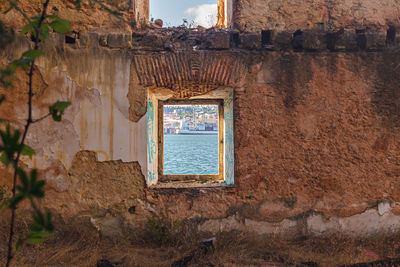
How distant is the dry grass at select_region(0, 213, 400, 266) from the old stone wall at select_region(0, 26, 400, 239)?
0.42 ft

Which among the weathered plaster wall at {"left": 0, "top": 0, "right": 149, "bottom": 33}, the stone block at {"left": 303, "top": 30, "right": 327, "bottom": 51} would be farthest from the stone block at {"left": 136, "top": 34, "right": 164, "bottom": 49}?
the stone block at {"left": 303, "top": 30, "right": 327, "bottom": 51}

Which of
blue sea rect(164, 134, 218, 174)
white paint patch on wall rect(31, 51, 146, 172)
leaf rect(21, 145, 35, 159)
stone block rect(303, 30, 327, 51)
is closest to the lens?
leaf rect(21, 145, 35, 159)

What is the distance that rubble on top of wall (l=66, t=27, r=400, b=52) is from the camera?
3.32m

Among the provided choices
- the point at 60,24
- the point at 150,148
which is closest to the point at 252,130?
the point at 150,148

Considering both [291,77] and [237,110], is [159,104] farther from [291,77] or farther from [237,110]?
[291,77]

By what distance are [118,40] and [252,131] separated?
1977 millimetres

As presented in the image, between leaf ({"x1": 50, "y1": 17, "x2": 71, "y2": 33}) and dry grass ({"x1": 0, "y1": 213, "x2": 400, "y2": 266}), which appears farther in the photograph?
dry grass ({"x1": 0, "y1": 213, "x2": 400, "y2": 266})

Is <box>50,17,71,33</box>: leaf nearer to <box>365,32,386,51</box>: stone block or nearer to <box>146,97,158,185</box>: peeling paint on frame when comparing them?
<box>146,97,158,185</box>: peeling paint on frame

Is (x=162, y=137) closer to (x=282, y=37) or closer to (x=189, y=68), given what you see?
(x=189, y=68)

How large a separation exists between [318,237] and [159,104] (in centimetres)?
317

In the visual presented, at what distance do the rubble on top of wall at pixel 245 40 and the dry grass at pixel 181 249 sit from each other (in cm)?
215

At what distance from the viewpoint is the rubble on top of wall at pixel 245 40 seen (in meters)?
3.32

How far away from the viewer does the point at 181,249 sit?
3.14 meters

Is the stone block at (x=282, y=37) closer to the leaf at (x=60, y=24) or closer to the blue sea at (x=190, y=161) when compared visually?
the leaf at (x=60, y=24)
